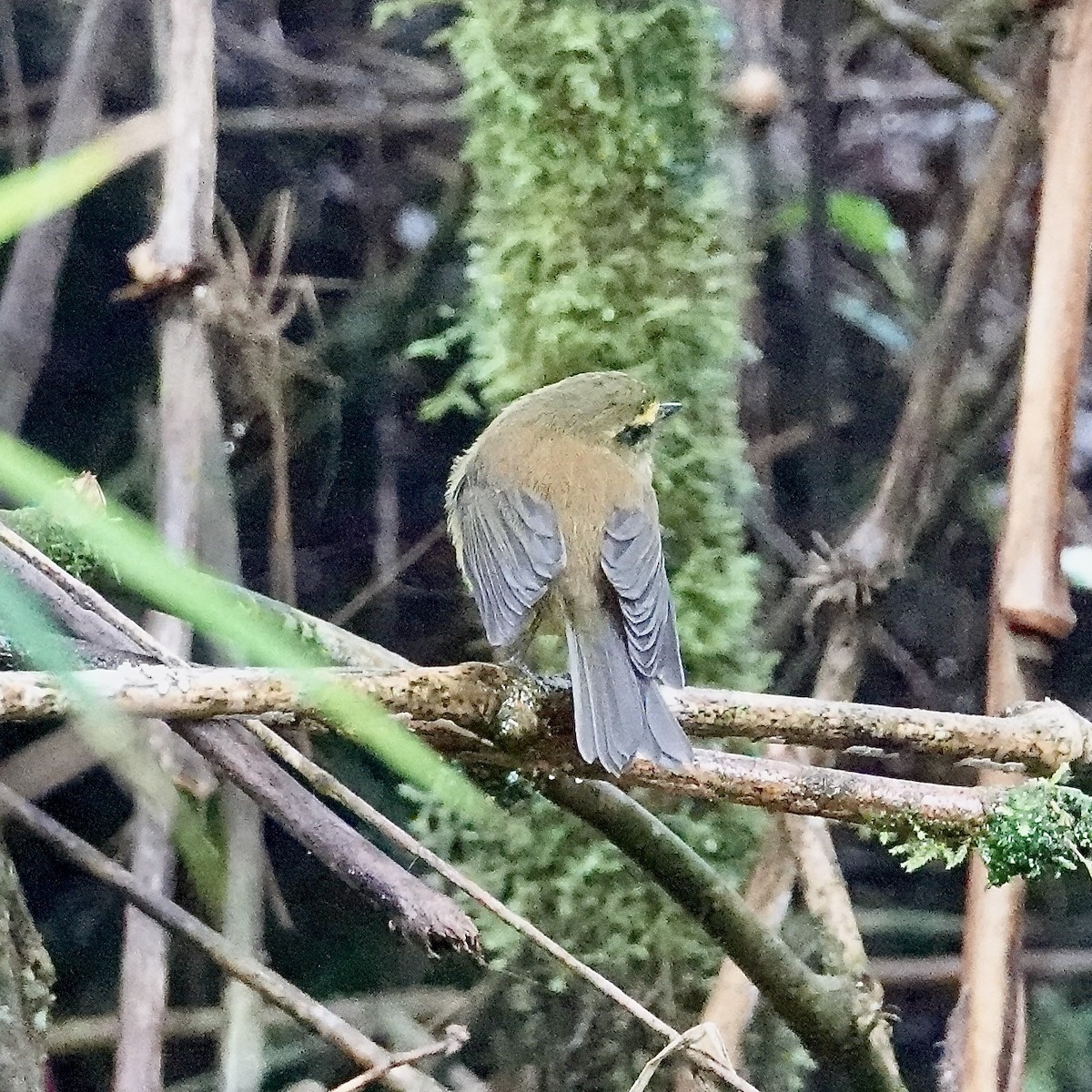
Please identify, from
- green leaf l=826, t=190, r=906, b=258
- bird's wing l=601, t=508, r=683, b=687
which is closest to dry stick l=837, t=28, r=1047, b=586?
green leaf l=826, t=190, r=906, b=258

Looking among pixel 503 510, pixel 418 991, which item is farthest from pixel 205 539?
pixel 418 991

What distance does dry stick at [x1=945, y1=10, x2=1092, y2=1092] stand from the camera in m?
1.19

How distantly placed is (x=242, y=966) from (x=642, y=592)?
48cm

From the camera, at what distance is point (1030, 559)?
47.7 inches

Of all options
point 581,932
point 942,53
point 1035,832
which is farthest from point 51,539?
point 942,53

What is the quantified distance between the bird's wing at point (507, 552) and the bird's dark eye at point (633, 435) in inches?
5.9

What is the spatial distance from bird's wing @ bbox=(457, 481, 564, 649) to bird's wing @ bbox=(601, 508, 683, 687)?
Answer: 6 centimetres

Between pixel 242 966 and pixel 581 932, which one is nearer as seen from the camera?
pixel 242 966

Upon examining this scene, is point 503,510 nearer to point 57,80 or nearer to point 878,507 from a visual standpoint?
point 878,507

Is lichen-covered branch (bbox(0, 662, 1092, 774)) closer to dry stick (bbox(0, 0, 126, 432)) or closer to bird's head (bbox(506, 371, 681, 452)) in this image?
bird's head (bbox(506, 371, 681, 452))

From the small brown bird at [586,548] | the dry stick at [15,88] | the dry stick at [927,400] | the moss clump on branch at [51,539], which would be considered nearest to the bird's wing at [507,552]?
the small brown bird at [586,548]

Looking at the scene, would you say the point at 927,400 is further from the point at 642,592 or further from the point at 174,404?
the point at 174,404

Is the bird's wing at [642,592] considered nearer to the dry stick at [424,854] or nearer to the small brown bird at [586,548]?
the small brown bird at [586,548]

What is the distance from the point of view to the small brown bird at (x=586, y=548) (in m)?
1.01
